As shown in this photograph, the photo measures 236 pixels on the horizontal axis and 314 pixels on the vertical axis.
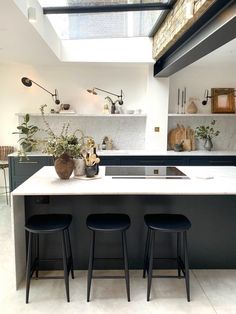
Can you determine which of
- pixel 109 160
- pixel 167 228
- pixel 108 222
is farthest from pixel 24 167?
pixel 167 228

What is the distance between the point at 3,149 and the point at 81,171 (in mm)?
3119

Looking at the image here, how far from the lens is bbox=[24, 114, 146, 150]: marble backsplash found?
5582mm

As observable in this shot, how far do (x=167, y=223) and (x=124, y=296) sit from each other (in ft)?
2.41

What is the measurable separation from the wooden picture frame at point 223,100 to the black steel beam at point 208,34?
2.02 m

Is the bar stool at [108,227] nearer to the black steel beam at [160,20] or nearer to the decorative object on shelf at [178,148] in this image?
the black steel beam at [160,20]

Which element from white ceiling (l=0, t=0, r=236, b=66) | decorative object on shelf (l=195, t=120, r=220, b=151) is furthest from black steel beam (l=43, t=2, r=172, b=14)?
decorative object on shelf (l=195, t=120, r=220, b=151)

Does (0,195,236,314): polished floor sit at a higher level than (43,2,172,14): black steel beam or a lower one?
lower

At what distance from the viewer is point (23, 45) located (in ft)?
12.4

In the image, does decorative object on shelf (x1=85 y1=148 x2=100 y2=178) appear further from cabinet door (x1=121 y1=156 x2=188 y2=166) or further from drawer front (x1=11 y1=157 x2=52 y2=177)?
drawer front (x1=11 y1=157 x2=52 y2=177)

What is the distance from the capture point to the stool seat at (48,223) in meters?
2.40

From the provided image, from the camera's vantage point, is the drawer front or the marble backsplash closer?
the drawer front

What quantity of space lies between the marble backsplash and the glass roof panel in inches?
59.3

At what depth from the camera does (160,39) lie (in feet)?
13.2

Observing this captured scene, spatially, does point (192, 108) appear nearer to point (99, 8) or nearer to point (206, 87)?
point (206, 87)
